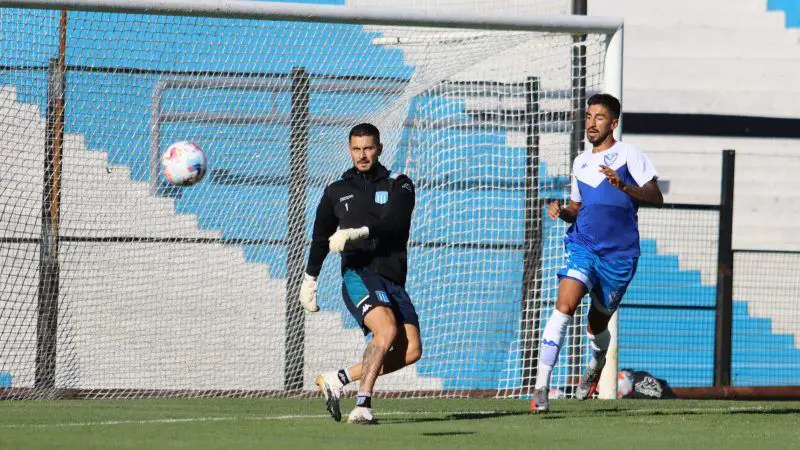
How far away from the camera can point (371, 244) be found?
7.42m

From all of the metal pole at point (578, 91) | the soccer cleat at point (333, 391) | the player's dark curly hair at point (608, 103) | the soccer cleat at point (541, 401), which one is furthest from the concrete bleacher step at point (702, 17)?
the soccer cleat at point (333, 391)

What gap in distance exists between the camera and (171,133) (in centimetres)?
1126

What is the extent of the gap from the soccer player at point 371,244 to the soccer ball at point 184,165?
1.61 meters

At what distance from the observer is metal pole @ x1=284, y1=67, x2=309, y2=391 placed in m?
11.5

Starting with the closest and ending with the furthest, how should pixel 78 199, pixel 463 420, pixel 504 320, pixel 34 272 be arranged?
pixel 463 420
pixel 78 199
pixel 34 272
pixel 504 320

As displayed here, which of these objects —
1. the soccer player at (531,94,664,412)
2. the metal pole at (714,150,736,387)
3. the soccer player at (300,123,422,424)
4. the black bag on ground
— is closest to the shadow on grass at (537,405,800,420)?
the soccer player at (531,94,664,412)

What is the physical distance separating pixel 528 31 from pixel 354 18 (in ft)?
4.66

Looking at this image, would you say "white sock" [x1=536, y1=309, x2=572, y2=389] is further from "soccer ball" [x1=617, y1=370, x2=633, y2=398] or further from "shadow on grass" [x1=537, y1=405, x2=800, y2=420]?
"soccer ball" [x1=617, y1=370, x2=633, y2=398]

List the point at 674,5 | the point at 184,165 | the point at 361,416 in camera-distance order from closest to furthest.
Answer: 1. the point at 361,416
2. the point at 184,165
3. the point at 674,5

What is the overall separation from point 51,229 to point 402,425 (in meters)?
4.60

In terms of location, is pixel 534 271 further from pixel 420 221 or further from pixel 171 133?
pixel 171 133

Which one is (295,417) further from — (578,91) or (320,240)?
(578,91)

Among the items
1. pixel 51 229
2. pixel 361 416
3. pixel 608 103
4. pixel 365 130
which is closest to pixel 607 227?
pixel 608 103

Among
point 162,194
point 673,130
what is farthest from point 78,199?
point 673,130
